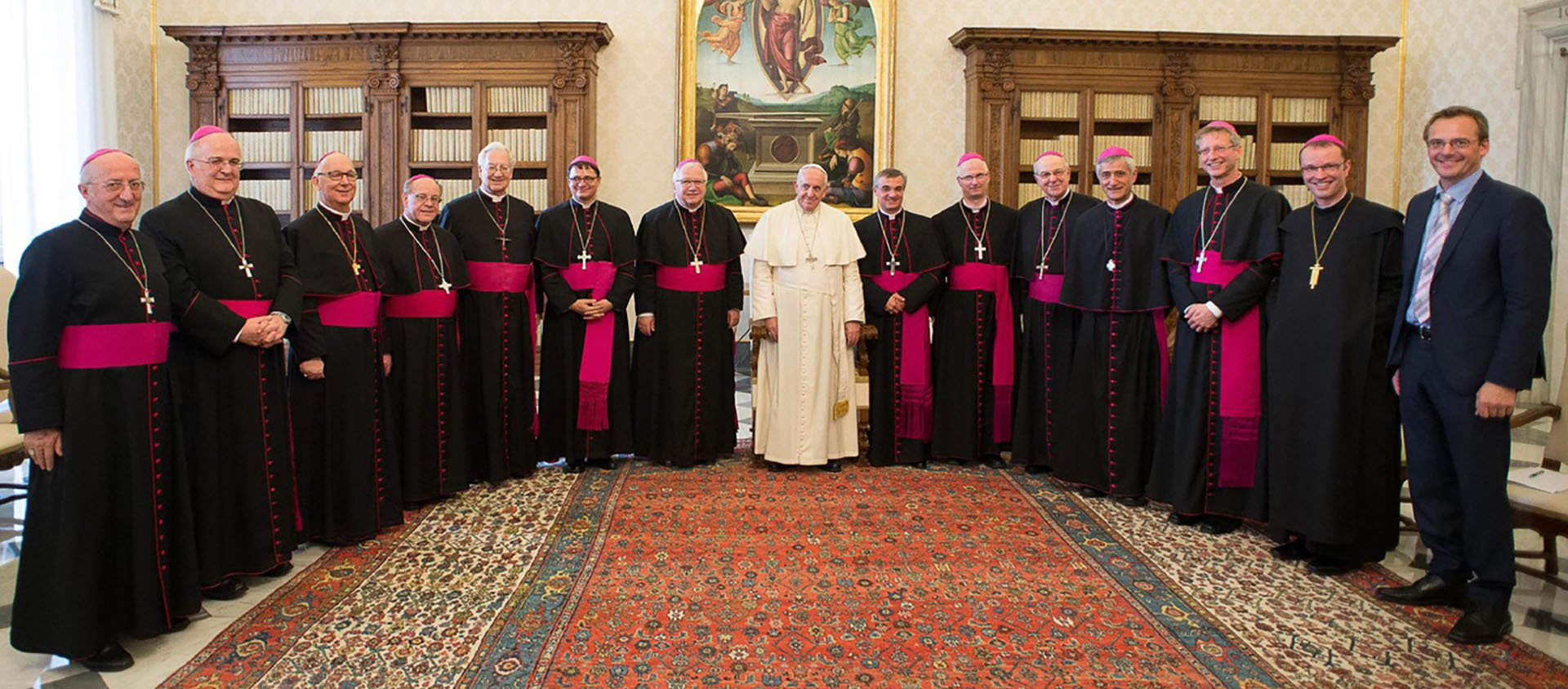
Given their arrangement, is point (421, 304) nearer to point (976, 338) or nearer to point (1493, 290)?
point (976, 338)

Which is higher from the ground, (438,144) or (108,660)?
(438,144)

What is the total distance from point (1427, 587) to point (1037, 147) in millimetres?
5488

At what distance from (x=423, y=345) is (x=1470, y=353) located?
4.24m

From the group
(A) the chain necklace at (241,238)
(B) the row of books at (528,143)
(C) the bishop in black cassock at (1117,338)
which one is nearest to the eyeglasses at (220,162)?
(A) the chain necklace at (241,238)

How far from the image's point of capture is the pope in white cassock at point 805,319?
18.2 feet

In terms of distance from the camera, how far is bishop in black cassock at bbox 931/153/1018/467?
5695 mm

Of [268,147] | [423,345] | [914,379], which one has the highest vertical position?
[268,147]

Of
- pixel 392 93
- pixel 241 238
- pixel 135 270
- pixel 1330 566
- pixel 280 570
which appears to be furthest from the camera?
pixel 392 93

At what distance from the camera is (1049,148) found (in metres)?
8.35

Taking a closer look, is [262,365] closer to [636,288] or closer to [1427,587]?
[636,288]

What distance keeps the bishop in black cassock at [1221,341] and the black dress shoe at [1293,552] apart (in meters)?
0.21

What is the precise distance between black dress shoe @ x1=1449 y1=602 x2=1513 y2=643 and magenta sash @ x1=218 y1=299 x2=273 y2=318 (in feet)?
13.9

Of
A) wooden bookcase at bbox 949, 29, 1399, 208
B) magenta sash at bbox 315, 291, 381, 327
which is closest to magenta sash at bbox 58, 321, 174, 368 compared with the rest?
magenta sash at bbox 315, 291, 381, 327

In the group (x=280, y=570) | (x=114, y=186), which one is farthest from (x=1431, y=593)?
(x=114, y=186)
